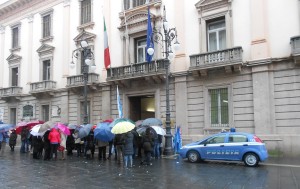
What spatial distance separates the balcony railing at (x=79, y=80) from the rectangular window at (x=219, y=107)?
366 inches

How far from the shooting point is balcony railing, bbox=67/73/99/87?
23.6 metres

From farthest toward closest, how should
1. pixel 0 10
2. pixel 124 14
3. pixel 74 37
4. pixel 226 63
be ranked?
pixel 0 10, pixel 74 37, pixel 124 14, pixel 226 63

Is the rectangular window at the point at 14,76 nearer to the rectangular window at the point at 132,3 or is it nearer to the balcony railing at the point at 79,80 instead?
the balcony railing at the point at 79,80

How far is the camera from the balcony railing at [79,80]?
77.5 ft

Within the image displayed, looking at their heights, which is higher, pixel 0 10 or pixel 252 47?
pixel 0 10

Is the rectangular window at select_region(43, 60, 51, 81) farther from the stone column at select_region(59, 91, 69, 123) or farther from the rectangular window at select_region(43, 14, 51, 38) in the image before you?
the stone column at select_region(59, 91, 69, 123)

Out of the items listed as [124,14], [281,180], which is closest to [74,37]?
[124,14]

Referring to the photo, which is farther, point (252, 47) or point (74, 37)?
point (74, 37)

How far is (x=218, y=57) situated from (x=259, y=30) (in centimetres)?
261

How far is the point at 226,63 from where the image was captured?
56.6ft

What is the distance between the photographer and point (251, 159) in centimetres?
1298

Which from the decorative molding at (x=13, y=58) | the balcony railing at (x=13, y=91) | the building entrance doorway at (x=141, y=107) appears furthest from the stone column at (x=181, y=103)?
the decorative molding at (x=13, y=58)

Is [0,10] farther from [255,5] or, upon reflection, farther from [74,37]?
[255,5]

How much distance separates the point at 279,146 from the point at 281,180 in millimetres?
6700
